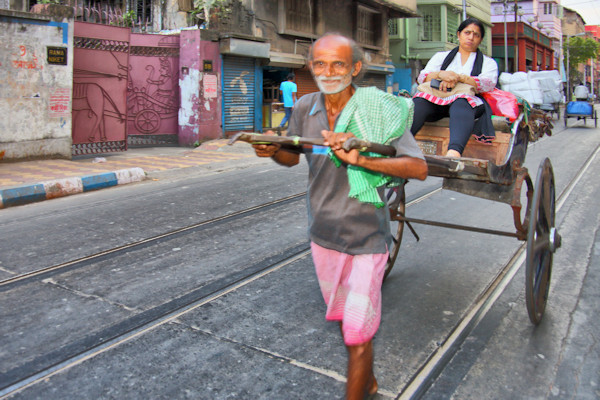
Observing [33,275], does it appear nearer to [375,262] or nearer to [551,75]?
[375,262]

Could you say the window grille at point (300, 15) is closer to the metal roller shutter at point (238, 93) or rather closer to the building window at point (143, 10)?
the metal roller shutter at point (238, 93)

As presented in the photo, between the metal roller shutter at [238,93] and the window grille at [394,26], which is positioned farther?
the window grille at [394,26]

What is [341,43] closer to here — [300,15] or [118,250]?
[118,250]

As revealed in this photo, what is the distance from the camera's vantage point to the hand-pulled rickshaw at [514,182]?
134 inches

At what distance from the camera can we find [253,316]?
12.1 feet

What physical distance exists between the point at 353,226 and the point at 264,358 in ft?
3.67

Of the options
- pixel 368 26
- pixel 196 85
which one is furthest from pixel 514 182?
pixel 368 26

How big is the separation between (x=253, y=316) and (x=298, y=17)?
1745 centimetres

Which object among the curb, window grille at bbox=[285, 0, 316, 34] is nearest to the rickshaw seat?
the curb

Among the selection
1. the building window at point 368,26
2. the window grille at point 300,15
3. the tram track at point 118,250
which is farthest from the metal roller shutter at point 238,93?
the tram track at point 118,250

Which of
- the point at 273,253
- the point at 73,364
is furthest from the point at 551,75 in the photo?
the point at 73,364

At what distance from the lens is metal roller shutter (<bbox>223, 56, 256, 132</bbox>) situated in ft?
52.4

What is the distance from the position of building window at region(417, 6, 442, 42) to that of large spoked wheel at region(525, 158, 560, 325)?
2905 centimetres

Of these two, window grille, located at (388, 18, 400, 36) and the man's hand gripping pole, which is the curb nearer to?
the man's hand gripping pole
